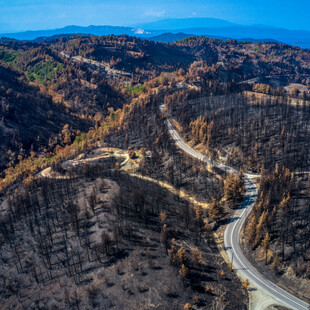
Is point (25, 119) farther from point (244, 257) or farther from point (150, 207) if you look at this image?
point (244, 257)

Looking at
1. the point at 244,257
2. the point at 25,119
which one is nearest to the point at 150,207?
the point at 244,257

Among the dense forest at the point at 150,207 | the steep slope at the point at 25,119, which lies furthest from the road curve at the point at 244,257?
the steep slope at the point at 25,119

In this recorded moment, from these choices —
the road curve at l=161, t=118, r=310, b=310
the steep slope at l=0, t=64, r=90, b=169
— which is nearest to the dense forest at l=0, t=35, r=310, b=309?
the steep slope at l=0, t=64, r=90, b=169

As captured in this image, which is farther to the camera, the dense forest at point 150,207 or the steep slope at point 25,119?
the steep slope at point 25,119

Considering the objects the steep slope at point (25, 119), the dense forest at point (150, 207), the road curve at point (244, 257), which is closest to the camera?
the dense forest at point (150, 207)

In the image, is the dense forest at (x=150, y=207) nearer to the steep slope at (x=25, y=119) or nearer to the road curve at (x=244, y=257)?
the steep slope at (x=25, y=119)

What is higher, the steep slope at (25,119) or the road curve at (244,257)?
the steep slope at (25,119)

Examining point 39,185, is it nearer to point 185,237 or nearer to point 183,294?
point 185,237

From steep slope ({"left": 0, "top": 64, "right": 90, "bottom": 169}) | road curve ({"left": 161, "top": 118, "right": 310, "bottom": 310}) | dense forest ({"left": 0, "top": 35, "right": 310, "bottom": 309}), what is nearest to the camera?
dense forest ({"left": 0, "top": 35, "right": 310, "bottom": 309})

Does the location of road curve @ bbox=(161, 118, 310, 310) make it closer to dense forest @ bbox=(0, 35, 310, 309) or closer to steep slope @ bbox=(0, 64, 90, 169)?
dense forest @ bbox=(0, 35, 310, 309)
